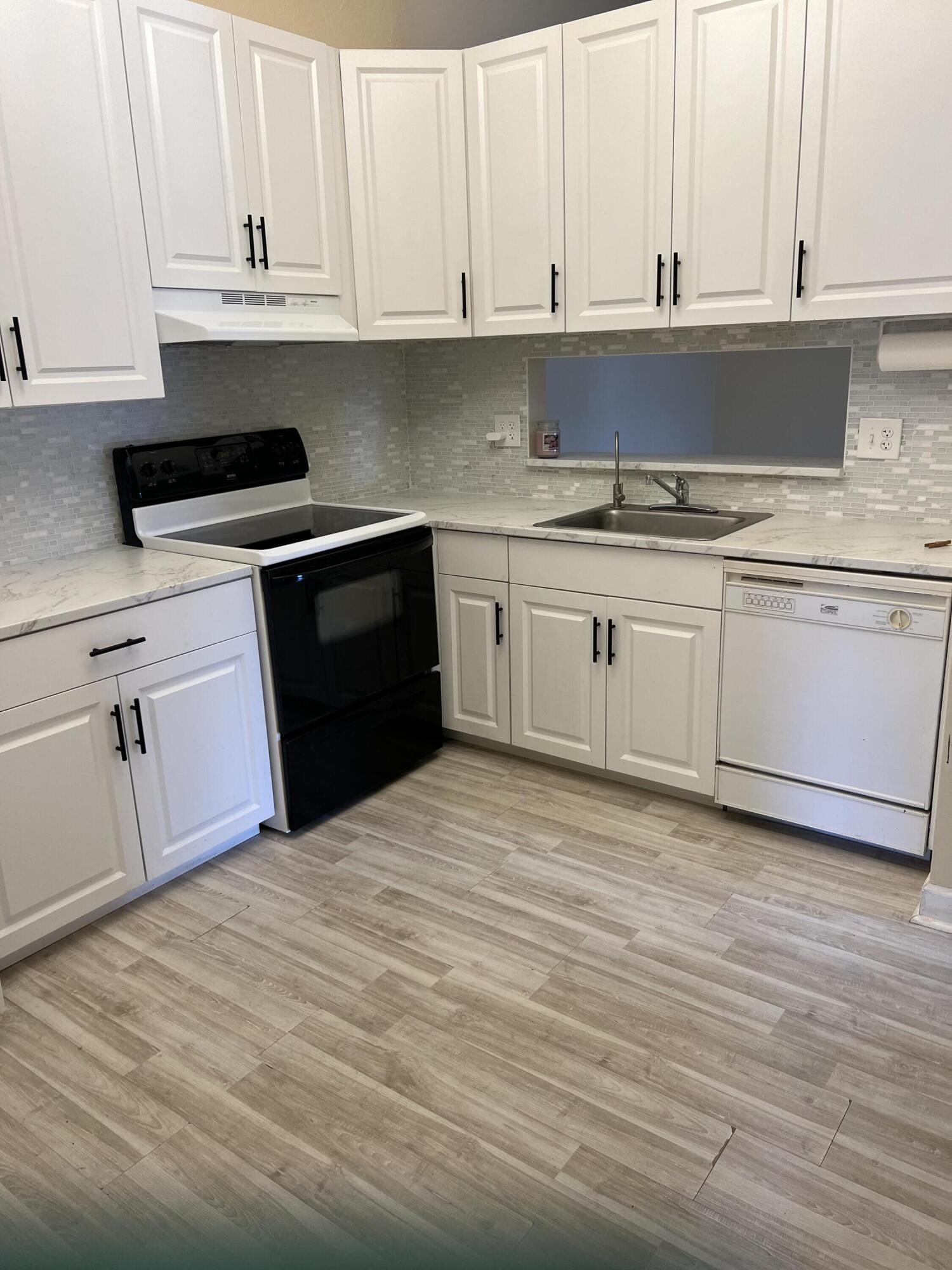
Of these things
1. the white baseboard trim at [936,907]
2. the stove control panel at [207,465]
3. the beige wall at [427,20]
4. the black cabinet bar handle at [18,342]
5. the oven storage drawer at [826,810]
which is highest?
the beige wall at [427,20]

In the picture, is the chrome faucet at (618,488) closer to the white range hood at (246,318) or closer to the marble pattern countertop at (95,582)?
the white range hood at (246,318)

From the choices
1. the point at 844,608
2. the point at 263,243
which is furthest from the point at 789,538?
the point at 263,243

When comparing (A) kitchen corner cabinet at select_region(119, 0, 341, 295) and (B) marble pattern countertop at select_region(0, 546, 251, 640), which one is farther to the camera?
(A) kitchen corner cabinet at select_region(119, 0, 341, 295)

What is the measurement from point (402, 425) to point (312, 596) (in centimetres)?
140

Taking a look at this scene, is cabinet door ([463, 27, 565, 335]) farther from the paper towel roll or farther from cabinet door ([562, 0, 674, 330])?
the paper towel roll

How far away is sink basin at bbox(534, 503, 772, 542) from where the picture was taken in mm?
3012

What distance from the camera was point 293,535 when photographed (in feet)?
9.16

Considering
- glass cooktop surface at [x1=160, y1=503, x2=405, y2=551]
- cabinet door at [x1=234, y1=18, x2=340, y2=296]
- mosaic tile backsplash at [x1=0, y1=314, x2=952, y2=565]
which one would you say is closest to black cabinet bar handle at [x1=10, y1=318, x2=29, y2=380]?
mosaic tile backsplash at [x1=0, y1=314, x2=952, y2=565]

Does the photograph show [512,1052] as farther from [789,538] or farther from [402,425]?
[402,425]

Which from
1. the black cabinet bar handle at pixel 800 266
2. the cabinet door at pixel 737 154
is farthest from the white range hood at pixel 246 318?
the black cabinet bar handle at pixel 800 266

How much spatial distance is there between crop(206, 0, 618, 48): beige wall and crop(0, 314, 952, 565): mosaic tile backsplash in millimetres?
1052

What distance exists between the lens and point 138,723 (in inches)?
92.7

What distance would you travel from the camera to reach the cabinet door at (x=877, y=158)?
228 cm

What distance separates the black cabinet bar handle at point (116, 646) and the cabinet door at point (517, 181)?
1548 millimetres
